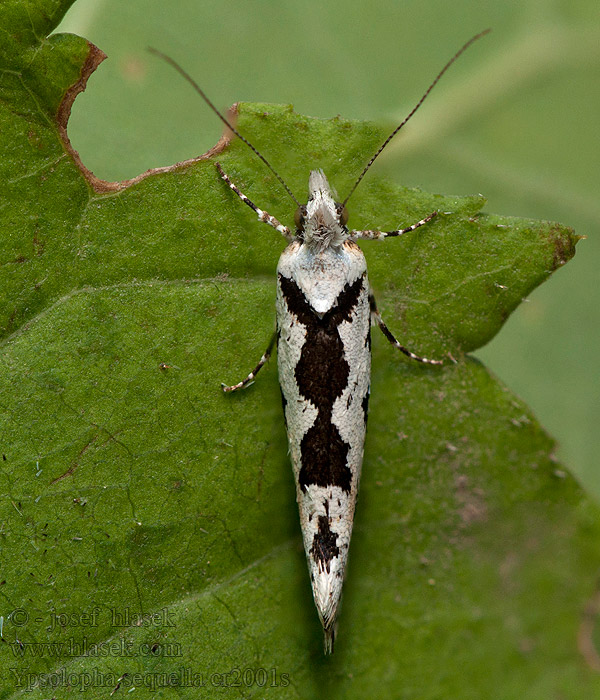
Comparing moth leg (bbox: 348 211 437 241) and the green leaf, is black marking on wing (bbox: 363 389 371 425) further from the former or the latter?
moth leg (bbox: 348 211 437 241)

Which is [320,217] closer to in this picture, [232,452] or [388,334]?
[388,334]

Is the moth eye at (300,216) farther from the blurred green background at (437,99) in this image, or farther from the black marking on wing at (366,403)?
the black marking on wing at (366,403)

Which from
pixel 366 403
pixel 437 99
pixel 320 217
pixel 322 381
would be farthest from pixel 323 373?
pixel 437 99

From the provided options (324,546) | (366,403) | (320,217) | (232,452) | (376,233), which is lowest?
(324,546)

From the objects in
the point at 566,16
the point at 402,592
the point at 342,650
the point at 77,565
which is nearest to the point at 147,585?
the point at 77,565

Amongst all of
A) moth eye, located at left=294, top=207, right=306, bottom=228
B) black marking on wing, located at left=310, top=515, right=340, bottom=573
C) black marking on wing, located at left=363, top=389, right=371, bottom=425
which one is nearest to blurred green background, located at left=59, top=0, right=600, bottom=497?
moth eye, located at left=294, top=207, right=306, bottom=228

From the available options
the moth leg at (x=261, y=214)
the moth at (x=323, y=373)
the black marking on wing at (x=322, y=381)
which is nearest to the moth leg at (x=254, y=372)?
the moth at (x=323, y=373)
